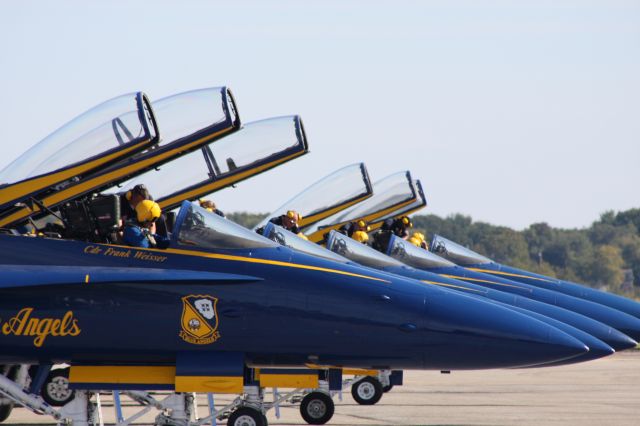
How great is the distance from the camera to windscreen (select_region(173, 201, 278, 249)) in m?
10.6

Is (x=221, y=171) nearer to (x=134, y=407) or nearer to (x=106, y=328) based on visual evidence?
(x=134, y=407)

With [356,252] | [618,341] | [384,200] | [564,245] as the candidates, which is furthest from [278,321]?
[564,245]

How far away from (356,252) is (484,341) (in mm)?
4230

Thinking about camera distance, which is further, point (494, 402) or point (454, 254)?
point (454, 254)

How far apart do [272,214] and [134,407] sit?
3.38m

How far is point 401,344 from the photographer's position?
10.3m

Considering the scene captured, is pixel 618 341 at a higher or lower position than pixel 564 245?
lower

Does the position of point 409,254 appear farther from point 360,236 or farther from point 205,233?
point 205,233

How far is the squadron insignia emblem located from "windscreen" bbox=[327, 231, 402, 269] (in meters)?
4.05

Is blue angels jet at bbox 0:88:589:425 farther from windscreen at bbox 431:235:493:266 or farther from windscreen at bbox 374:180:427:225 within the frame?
windscreen at bbox 374:180:427:225

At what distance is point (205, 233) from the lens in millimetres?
10664

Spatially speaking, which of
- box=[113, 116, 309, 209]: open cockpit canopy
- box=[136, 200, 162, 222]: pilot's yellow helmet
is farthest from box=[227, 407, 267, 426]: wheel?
box=[113, 116, 309, 209]: open cockpit canopy

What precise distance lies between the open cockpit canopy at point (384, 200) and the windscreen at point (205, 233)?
8.44 m

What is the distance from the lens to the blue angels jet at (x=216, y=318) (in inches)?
405
